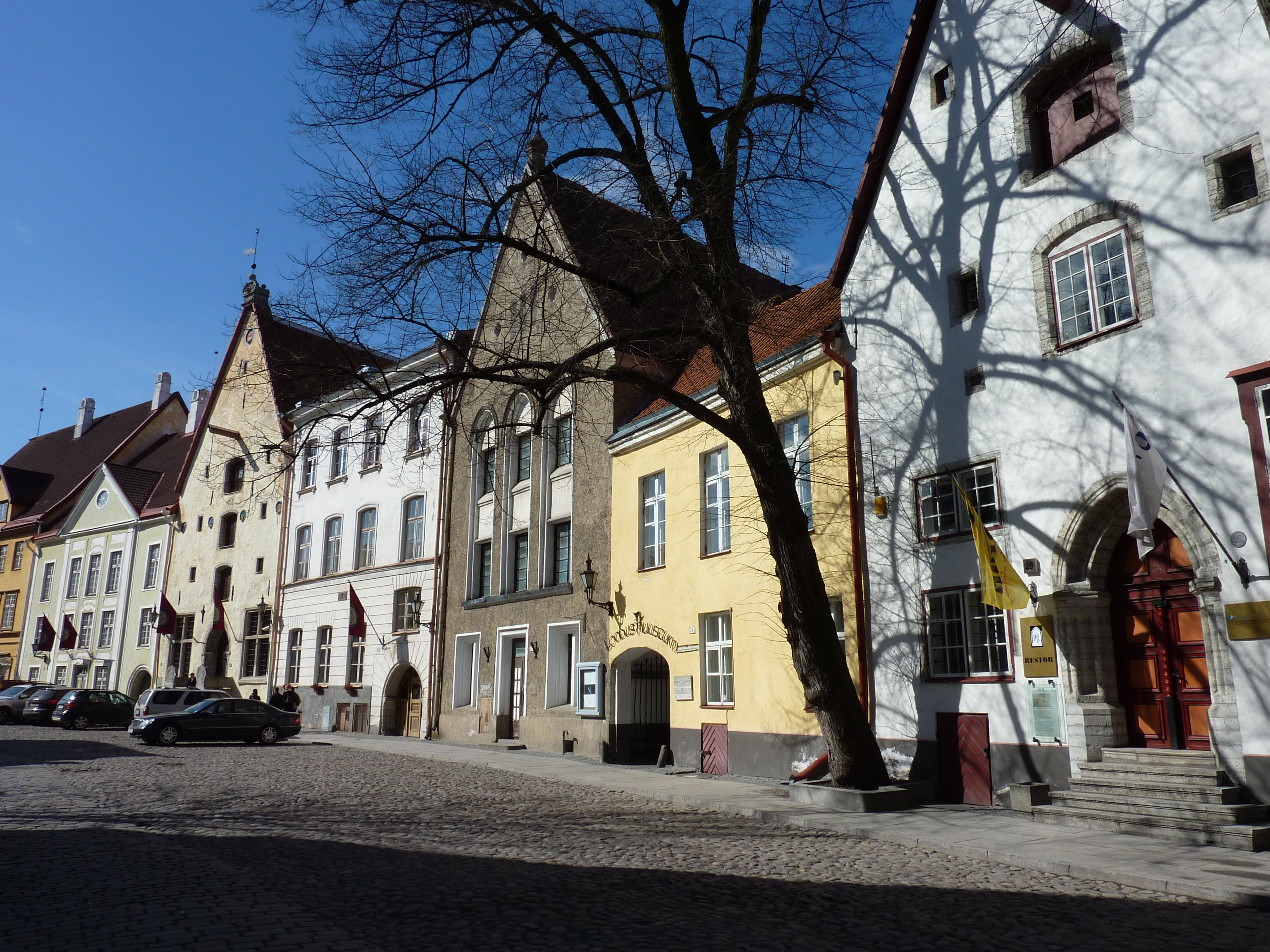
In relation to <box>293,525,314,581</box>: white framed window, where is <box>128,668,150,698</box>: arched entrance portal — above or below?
below

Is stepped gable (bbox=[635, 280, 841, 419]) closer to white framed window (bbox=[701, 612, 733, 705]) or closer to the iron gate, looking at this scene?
white framed window (bbox=[701, 612, 733, 705])

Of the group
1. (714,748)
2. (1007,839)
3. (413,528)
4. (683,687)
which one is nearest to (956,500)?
(1007,839)

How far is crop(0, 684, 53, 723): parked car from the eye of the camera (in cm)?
3544

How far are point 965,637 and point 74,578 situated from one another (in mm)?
48122

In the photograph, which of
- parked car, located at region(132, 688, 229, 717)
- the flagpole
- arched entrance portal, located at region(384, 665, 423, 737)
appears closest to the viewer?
the flagpole

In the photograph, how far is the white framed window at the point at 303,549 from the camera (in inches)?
1411

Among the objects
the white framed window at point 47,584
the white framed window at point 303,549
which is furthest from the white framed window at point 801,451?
the white framed window at point 47,584

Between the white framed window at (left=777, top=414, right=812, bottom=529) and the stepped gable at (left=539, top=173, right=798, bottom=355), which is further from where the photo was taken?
the white framed window at (left=777, top=414, right=812, bottom=529)

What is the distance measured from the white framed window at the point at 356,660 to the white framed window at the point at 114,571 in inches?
782

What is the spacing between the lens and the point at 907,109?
16453 mm

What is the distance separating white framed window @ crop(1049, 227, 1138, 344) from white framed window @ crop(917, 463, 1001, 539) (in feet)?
7.27

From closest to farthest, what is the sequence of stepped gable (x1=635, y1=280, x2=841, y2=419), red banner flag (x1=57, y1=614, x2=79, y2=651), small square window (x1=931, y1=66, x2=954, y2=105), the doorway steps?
the doorway steps → small square window (x1=931, y1=66, x2=954, y2=105) → stepped gable (x1=635, y1=280, x2=841, y2=419) → red banner flag (x1=57, y1=614, x2=79, y2=651)

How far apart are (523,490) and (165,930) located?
2073 centimetres

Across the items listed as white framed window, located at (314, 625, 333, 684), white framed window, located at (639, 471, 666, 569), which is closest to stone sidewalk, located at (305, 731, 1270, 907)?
white framed window, located at (639, 471, 666, 569)
